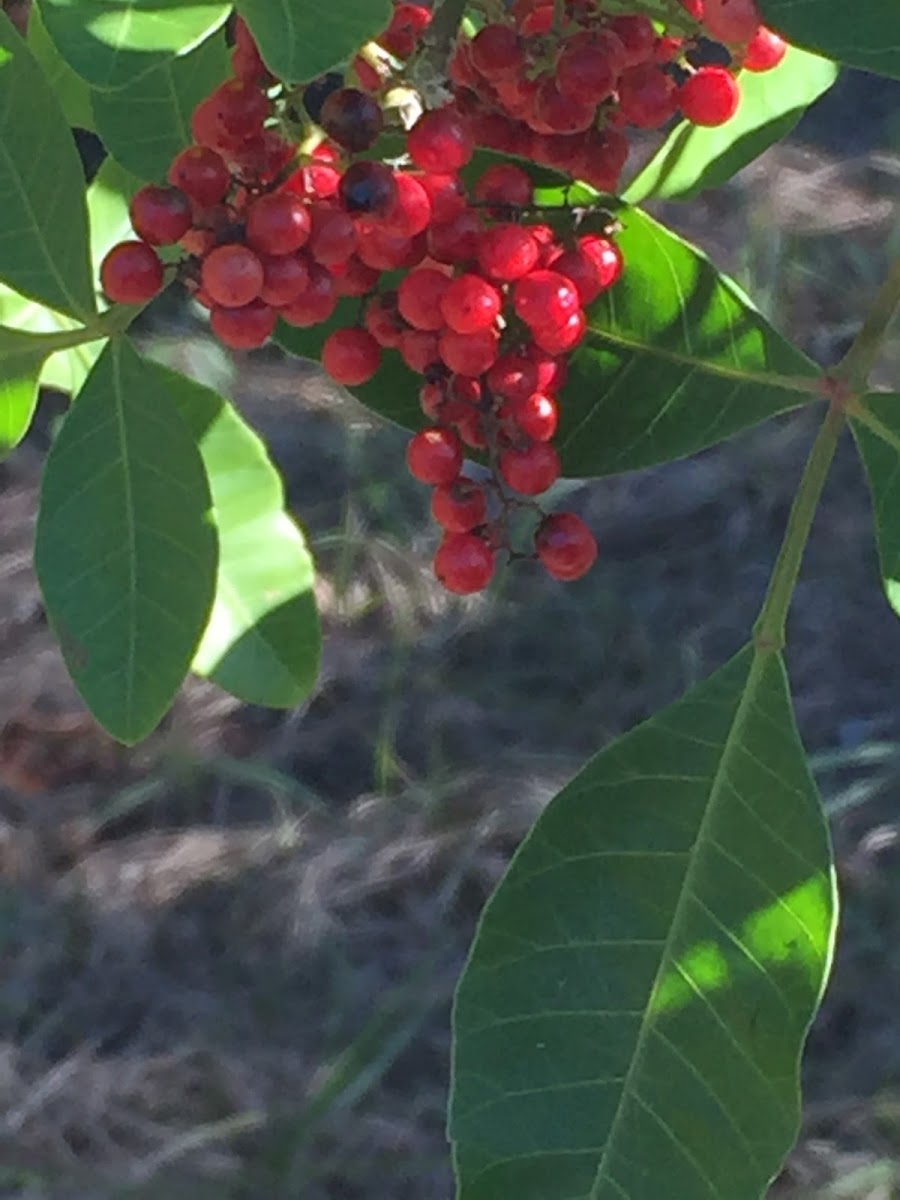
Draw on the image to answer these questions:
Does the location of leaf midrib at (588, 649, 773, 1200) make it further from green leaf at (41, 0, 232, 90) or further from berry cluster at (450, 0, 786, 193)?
green leaf at (41, 0, 232, 90)

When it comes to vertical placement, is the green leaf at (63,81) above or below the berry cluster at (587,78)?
below

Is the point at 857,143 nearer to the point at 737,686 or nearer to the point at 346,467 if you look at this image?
the point at 346,467

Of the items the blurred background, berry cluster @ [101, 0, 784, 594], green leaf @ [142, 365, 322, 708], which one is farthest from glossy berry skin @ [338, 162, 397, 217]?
the blurred background

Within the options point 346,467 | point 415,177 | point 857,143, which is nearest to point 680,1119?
point 415,177

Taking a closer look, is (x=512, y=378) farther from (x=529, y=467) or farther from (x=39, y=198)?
(x=39, y=198)

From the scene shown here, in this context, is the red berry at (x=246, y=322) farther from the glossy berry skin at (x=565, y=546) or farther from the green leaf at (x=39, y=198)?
the glossy berry skin at (x=565, y=546)

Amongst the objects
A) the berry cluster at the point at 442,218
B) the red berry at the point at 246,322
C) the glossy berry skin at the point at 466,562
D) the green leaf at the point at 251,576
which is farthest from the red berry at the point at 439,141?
the green leaf at the point at 251,576

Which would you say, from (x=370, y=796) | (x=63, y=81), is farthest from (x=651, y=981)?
(x=370, y=796)
